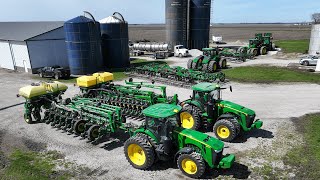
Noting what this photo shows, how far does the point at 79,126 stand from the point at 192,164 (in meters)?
6.67

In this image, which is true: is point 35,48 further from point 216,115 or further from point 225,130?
point 225,130

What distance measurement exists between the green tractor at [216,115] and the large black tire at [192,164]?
3.50 m

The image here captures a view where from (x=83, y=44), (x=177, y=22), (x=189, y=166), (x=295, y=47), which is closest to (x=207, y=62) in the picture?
(x=83, y=44)

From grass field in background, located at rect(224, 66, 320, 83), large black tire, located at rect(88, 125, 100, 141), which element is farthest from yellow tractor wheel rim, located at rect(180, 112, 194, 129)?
grass field in background, located at rect(224, 66, 320, 83)

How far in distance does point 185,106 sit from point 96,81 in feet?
25.2

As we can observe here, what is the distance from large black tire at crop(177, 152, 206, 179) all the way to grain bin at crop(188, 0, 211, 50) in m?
37.2

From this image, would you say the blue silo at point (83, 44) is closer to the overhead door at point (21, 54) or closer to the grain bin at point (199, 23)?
the overhead door at point (21, 54)

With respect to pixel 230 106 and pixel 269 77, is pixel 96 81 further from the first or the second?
pixel 269 77

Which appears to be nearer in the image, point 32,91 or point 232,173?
point 232,173

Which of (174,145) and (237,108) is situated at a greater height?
(237,108)

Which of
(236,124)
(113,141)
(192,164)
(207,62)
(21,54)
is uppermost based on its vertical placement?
(21,54)

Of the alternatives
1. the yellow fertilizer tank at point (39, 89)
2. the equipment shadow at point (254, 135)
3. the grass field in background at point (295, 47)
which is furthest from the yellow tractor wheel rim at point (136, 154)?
the grass field in background at point (295, 47)

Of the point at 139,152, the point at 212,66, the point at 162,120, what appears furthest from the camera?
the point at 212,66

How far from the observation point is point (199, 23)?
4378 cm
